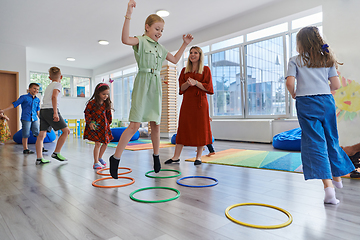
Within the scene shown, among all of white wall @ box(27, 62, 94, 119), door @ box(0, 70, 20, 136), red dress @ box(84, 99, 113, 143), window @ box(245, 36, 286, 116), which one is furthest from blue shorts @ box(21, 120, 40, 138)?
white wall @ box(27, 62, 94, 119)

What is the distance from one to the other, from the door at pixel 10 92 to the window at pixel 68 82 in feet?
9.75

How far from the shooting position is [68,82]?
11.1 meters

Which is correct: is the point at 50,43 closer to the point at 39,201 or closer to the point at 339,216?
the point at 39,201

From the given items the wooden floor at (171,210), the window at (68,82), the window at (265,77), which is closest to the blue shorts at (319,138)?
the wooden floor at (171,210)

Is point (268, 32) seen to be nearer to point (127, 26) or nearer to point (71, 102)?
point (127, 26)

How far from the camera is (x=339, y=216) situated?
134 cm

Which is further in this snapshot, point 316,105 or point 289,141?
point 289,141

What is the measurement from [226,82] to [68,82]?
763 cm

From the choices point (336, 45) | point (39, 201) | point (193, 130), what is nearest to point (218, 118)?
point (336, 45)

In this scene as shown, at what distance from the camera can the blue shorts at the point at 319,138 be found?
158 cm

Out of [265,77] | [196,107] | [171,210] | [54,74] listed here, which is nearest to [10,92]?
[54,74]

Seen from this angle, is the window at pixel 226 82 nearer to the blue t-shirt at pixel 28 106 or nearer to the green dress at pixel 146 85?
the blue t-shirt at pixel 28 106

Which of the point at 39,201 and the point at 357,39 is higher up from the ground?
the point at 357,39

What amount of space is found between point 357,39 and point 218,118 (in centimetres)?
397
